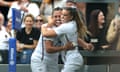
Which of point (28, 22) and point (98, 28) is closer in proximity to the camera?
point (28, 22)

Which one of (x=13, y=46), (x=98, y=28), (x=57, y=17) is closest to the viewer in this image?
(x=13, y=46)

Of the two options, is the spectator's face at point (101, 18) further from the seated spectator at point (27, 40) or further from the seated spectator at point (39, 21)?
the seated spectator at point (27, 40)

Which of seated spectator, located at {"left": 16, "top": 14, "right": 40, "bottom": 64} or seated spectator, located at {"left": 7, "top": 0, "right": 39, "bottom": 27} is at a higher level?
seated spectator, located at {"left": 7, "top": 0, "right": 39, "bottom": 27}

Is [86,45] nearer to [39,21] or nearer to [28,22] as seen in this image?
[39,21]

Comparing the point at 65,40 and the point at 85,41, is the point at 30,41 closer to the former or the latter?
the point at 85,41

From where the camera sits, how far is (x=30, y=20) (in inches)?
356

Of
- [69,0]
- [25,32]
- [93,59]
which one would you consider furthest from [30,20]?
[93,59]

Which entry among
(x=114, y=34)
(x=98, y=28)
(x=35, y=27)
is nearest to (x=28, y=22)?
(x=35, y=27)

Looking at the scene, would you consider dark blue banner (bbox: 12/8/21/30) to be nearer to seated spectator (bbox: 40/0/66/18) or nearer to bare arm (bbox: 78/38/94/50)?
bare arm (bbox: 78/38/94/50)

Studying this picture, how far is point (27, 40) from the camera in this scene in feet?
29.3

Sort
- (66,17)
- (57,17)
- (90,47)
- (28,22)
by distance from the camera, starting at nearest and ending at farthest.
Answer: (66,17)
(57,17)
(90,47)
(28,22)

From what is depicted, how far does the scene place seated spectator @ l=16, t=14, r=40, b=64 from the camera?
8898 mm

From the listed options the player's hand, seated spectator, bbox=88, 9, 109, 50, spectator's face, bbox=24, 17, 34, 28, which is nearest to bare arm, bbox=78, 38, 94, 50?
the player's hand

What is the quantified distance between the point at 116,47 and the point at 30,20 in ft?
6.50
